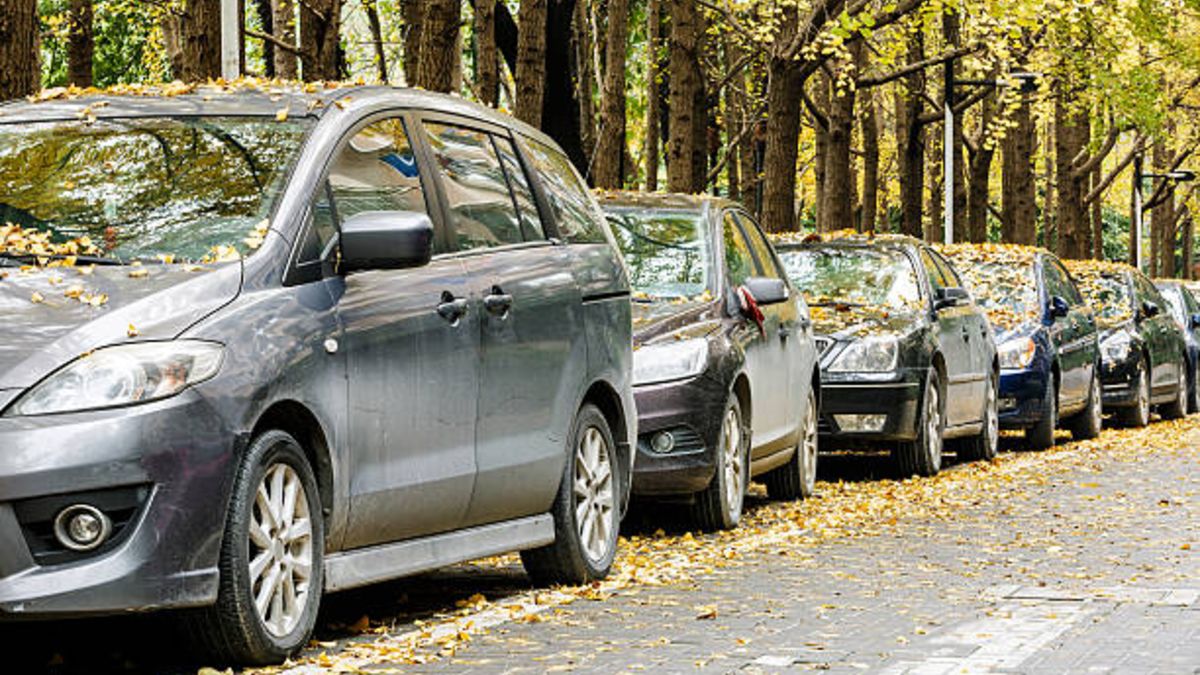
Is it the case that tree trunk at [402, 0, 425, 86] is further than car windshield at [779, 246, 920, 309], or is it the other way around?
tree trunk at [402, 0, 425, 86]

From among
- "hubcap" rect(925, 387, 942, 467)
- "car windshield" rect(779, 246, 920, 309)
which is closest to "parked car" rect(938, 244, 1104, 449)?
"car windshield" rect(779, 246, 920, 309)

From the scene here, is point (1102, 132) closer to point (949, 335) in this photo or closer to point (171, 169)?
point (949, 335)

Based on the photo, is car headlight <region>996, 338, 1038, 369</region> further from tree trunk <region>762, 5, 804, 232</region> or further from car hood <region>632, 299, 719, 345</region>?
car hood <region>632, 299, 719, 345</region>

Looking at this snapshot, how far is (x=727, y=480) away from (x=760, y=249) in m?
2.24

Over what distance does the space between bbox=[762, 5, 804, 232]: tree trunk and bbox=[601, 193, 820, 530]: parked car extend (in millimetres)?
13502

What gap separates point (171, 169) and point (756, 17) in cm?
3617

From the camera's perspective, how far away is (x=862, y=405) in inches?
642

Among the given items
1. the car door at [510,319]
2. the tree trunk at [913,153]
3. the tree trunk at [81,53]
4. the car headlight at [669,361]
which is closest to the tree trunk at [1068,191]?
the tree trunk at [913,153]

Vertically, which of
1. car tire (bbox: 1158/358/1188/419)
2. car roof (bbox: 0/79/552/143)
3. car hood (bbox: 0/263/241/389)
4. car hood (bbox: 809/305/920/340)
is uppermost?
car roof (bbox: 0/79/552/143)

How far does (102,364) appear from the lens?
6543 mm

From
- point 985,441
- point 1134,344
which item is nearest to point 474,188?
point 985,441

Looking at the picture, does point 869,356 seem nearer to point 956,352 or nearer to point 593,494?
point 956,352

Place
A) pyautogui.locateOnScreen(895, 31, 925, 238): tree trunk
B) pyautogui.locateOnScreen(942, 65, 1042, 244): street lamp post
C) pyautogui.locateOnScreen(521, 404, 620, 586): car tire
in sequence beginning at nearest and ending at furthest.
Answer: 1. pyautogui.locateOnScreen(521, 404, 620, 586): car tire
2. pyautogui.locateOnScreen(942, 65, 1042, 244): street lamp post
3. pyautogui.locateOnScreen(895, 31, 925, 238): tree trunk

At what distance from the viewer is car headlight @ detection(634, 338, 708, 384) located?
1173cm
